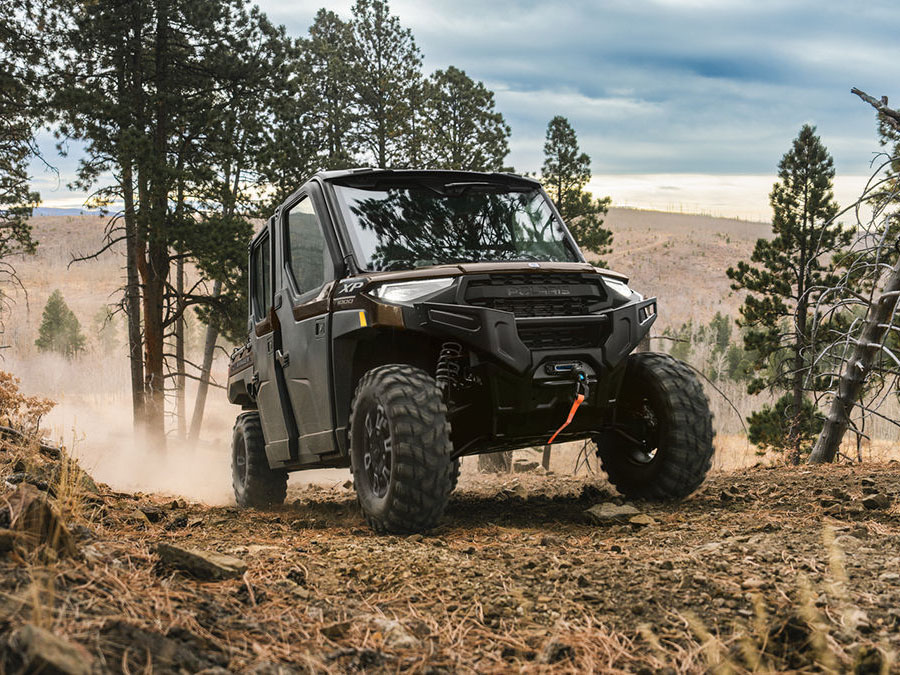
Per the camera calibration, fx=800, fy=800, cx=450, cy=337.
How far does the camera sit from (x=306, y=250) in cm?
646

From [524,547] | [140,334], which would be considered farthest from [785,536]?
[140,334]

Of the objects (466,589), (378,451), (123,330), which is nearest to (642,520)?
(378,451)

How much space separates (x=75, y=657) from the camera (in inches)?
83.3

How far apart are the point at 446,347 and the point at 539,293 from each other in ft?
2.26

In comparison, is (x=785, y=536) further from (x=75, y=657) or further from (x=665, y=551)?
(x=75, y=657)

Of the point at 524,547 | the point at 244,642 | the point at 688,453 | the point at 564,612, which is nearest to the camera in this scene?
the point at 244,642

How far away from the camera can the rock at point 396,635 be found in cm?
276

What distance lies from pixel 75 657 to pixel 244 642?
67 centimetres

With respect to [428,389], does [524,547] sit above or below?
below

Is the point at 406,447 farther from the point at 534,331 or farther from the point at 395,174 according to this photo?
the point at 395,174

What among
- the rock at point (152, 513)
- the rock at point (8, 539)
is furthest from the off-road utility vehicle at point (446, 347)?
the rock at point (8, 539)

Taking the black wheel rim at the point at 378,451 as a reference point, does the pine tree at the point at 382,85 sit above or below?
above

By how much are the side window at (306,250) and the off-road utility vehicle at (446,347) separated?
2 cm

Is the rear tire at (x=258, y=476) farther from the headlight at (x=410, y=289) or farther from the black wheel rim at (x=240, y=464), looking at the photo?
the headlight at (x=410, y=289)
